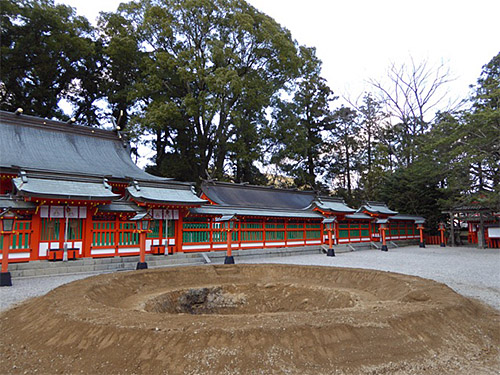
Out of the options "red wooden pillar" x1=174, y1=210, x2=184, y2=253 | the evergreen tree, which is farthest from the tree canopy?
"red wooden pillar" x1=174, y1=210, x2=184, y2=253

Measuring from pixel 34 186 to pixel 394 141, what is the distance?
37.2m

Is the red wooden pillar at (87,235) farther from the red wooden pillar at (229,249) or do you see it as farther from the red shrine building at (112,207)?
the red wooden pillar at (229,249)

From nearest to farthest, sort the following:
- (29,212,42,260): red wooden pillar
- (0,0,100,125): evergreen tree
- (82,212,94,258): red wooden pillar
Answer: (29,212,42,260): red wooden pillar → (82,212,94,258): red wooden pillar → (0,0,100,125): evergreen tree

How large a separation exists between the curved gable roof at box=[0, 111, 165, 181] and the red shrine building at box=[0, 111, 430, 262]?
5 centimetres

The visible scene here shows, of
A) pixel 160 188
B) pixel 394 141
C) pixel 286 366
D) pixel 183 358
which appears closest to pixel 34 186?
pixel 160 188

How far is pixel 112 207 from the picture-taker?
15688 mm

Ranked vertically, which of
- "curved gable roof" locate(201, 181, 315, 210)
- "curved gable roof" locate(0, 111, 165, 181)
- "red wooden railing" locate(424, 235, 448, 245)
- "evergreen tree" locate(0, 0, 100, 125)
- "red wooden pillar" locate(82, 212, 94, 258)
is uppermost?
"evergreen tree" locate(0, 0, 100, 125)

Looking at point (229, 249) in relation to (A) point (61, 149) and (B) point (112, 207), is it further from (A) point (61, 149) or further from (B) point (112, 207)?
(A) point (61, 149)

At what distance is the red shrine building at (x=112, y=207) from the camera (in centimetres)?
1395

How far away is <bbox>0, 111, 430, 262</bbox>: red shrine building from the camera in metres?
14.0

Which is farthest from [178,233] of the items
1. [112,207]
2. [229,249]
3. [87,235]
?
[87,235]

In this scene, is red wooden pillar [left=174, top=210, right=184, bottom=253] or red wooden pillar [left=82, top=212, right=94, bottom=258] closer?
red wooden pillar [left=82, top=212, right=94, bottom=258]

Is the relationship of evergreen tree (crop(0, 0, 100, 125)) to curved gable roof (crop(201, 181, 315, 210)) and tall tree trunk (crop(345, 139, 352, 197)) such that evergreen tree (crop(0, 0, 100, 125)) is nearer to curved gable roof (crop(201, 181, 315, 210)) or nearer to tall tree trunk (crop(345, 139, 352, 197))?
curved gable roof (crop(201, 181, 315, 210))

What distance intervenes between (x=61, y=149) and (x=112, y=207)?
325 inches
